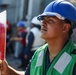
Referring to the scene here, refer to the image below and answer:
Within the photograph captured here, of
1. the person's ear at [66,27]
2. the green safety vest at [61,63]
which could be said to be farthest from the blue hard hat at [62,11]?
the green safety vest at [61,63]

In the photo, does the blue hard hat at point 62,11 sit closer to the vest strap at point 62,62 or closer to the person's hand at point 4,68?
the vest strap at point 62,62

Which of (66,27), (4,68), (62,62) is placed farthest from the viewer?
(4,68)

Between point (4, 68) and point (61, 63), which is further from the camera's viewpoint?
point (4, 68)

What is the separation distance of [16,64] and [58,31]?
23.8ft

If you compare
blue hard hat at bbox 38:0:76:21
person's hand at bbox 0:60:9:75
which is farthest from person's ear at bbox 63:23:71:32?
person's hand at bbox 0:60:9:75

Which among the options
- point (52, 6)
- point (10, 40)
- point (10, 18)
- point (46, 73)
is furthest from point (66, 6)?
point (10, 18)

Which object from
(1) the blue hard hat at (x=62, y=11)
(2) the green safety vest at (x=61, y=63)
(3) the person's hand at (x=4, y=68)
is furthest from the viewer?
(3) the person's hand at (x=4, y=68)

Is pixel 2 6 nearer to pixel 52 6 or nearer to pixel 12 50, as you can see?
pixel 12 50

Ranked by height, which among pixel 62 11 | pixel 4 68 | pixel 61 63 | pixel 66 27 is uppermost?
pixel 62 11

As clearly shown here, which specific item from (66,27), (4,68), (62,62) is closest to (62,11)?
(66,27)

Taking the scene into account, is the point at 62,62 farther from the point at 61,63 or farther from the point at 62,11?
the point at 62,11

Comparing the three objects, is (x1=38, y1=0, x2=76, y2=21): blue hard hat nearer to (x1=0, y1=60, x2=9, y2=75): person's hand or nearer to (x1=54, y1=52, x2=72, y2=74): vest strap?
(x1=54, y1=52, x2=72, y2=74): vest strap

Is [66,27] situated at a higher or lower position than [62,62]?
higher

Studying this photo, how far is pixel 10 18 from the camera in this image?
12852 mm
